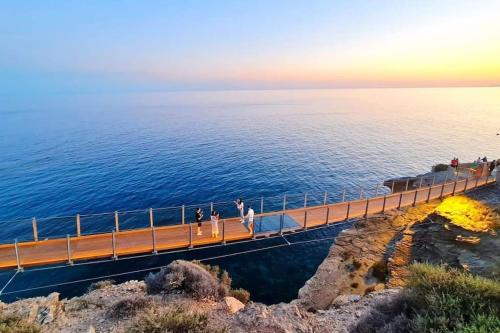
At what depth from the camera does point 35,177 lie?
37.9 meters

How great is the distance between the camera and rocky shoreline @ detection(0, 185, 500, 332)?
32.5ft

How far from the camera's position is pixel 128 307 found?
10156 millimetres

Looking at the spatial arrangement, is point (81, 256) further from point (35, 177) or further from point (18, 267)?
point (35, 177)

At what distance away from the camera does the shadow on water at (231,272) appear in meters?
17.8

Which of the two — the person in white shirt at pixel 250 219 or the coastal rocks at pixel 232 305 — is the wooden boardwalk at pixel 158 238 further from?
the coastal rocks at pixel 232 305

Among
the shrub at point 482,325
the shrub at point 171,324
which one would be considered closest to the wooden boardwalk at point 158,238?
the shrub at point 171,324

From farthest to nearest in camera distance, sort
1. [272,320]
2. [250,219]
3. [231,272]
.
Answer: [231,272] → [250,219] → [272,320]

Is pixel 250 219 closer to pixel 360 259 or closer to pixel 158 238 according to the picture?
pixel 158 238

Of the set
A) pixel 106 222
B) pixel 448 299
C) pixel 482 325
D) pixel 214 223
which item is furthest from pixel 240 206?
pixel 106 222

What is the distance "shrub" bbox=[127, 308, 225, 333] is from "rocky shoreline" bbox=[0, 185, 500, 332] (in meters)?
0.58

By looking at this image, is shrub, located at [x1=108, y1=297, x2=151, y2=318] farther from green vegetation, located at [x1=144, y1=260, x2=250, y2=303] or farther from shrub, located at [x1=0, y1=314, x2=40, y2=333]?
shrub, located at [x1=0, y1=314, x2=40, y2=333]

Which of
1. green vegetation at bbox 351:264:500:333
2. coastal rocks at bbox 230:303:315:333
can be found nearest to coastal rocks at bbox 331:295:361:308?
coastal rocks at bbox 230:303:315:333

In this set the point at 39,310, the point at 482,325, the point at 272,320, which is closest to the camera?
the point at 482,325

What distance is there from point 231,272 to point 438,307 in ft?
47.3
